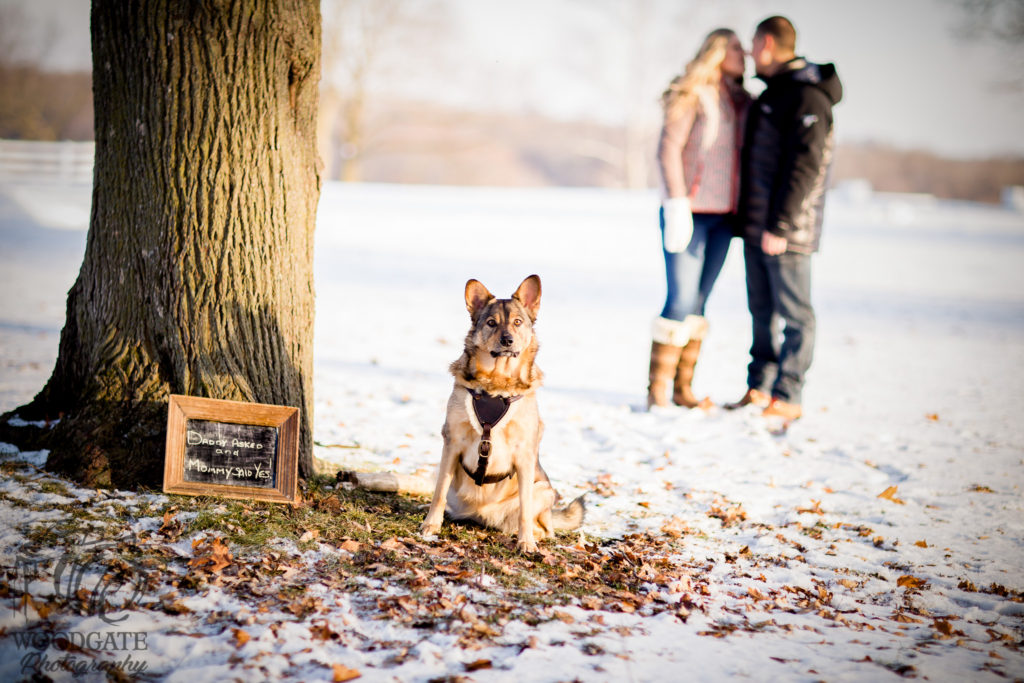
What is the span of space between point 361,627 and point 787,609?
186 centimetres

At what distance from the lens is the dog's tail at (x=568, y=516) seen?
3.98 metres

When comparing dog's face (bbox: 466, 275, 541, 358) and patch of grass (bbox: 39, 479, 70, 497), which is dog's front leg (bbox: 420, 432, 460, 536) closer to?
dog's face (bbox: 466, 275, 541, 358)

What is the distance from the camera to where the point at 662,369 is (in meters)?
6.61

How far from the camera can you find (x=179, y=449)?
364cm

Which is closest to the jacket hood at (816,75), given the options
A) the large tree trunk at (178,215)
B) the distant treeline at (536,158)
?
the large tree trunk at (178,215)

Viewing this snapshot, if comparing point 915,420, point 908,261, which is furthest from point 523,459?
point 908,261

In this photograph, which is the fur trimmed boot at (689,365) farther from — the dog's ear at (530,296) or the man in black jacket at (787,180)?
the dog's ear at (530,296)

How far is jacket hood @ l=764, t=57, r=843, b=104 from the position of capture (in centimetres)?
635

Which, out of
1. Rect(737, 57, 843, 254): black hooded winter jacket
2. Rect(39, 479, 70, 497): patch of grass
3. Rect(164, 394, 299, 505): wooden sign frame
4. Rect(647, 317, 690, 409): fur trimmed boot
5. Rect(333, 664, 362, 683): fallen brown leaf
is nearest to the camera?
Rect(333, 664, 362, 683): fallen brown leaf

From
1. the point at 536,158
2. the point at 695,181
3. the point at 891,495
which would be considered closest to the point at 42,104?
the point at 536,158

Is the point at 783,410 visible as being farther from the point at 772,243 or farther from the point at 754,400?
the point at 772,243

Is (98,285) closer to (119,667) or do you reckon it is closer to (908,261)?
(119,667)

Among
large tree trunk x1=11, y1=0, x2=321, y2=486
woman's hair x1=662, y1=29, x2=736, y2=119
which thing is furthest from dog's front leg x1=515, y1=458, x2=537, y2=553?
woman's hair x1=662, y1=29, x2=736, y2=119

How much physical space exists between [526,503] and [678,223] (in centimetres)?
342
